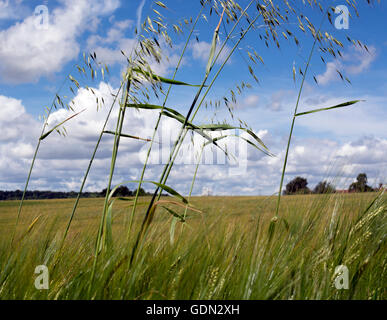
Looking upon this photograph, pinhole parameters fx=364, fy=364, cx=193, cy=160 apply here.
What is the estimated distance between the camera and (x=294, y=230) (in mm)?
1506

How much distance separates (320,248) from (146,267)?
68 centimetres

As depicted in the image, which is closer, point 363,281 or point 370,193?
point 363,281

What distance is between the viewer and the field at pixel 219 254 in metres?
1.08

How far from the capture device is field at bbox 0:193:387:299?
3.56 feet

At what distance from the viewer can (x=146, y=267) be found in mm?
1175

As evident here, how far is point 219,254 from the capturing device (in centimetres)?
128

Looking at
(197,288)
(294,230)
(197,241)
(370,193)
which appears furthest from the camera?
(370,193)
